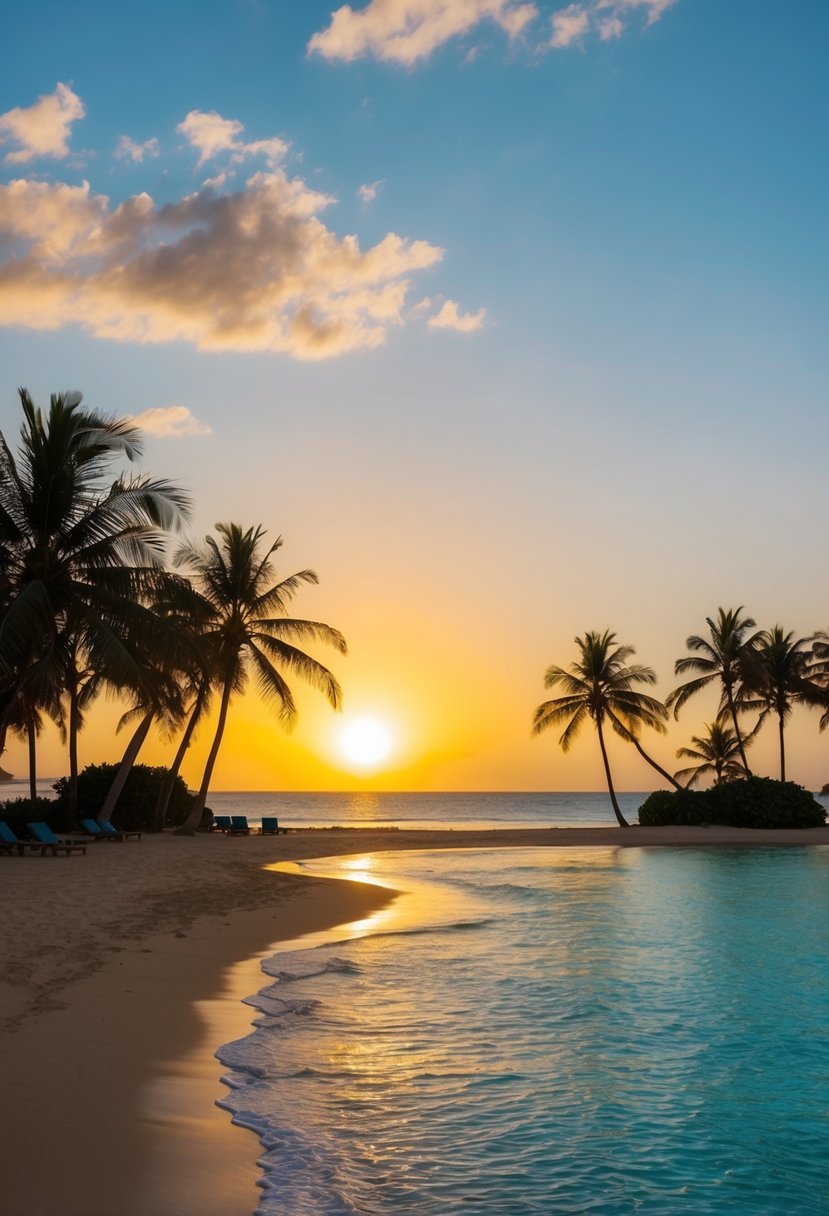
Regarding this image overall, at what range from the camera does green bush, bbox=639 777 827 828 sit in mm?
40969

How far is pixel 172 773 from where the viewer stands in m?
32.4

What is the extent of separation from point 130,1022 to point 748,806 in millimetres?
37582

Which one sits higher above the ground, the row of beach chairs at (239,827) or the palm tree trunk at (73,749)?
the palm tree trunk at (73,749)

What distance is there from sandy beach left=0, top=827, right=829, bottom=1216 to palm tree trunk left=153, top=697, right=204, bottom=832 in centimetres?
1210

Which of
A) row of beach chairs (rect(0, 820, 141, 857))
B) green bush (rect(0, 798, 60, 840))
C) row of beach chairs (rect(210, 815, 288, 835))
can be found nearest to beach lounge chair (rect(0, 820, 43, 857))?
row of beach chairs (rect(0, 820, 141, 857))

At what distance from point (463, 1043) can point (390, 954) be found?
14.7 ft

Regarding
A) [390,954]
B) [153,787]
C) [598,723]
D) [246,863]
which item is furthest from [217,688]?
[390,954]

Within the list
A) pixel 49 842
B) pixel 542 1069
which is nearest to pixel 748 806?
pixel 49 842

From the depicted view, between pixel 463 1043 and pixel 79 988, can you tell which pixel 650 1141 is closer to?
pixel 463 1043

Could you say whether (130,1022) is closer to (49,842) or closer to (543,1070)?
(543,1070)

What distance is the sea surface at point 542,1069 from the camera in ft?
17.1

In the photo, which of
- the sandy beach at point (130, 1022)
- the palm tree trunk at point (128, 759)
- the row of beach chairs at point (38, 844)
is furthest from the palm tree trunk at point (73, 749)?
the sandy beach at point (130, 1022)

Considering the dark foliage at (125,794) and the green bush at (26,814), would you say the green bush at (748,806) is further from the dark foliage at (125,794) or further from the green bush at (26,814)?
the green bush at (26,814)

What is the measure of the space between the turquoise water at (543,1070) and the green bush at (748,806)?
27215 mm
